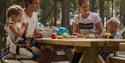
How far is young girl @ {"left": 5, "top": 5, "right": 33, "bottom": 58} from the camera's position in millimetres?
4945

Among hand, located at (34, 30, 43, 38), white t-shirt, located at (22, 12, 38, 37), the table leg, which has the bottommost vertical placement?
the table leg

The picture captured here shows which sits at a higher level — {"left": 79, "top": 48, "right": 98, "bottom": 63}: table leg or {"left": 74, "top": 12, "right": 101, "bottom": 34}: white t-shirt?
{"left": 74, "top": 12, "right": 101, "bottom": 34}: white t-shirt

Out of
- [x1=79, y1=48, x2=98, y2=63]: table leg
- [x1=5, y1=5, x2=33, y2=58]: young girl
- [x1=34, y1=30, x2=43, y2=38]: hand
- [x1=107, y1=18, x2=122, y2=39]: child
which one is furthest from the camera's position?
[x1=107, y1=18, x2=122, y2=39]: child

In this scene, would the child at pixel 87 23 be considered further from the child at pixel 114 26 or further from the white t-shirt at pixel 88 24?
the child at pixel 114 26

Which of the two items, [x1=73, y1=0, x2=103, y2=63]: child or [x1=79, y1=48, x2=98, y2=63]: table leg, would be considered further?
[x1=73, y1=0, x2=103, y2=63]: child

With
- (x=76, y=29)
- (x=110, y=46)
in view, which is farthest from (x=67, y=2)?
(x=110, y=46)

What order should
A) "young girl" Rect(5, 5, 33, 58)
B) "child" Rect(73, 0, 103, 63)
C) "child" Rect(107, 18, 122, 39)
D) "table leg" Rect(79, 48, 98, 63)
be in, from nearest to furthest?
"table leg" Rect(79, 48, 98, 63) → "young girl" Rect(5, 5, 33, 58) → "child" Rect(107, 18, 122, 39) → "child" Rect(73, 0, 103, 63)

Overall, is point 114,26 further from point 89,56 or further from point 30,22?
point 89,56

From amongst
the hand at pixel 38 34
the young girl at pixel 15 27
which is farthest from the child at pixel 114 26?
the young girl at pixel 15 27

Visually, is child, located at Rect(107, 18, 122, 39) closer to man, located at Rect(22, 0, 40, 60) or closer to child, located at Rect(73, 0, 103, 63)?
child, located at Rect(73, 0, 103, 63)

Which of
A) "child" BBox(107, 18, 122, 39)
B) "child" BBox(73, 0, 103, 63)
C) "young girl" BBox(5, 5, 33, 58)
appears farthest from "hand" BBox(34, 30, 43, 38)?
"child" BBox(107, 18, 122, 39)

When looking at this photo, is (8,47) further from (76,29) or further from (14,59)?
(76,29)

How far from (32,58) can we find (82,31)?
1.05 meters

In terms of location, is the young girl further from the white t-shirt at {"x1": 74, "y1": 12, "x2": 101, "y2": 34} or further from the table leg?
the table leg
